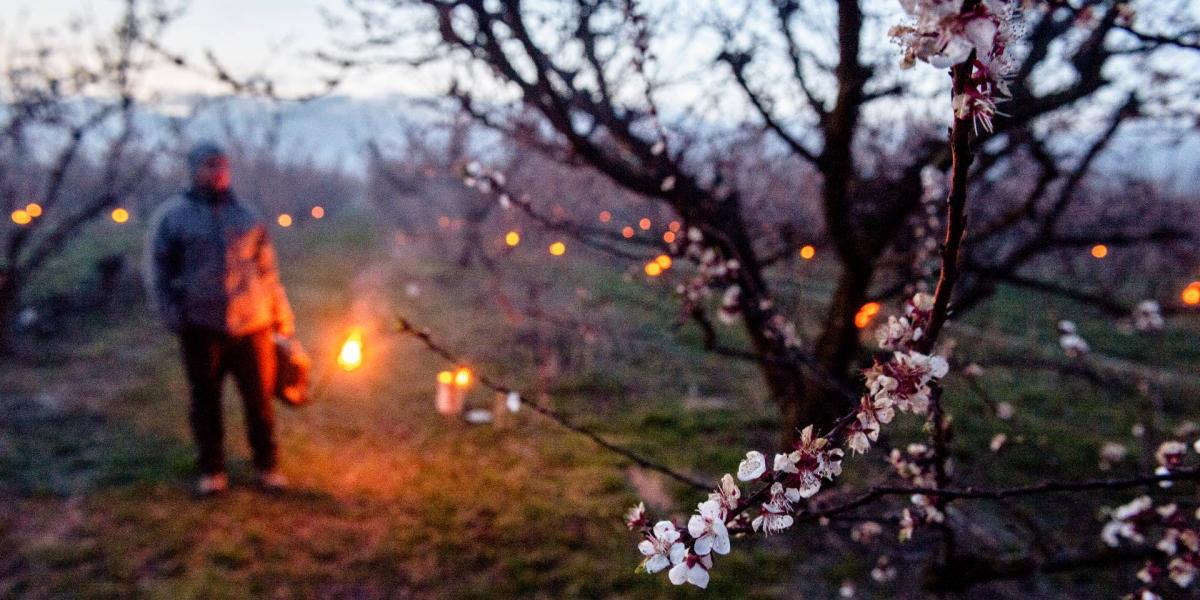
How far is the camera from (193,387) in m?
3.91

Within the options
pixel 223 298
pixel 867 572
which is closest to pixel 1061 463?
pixel 867 572

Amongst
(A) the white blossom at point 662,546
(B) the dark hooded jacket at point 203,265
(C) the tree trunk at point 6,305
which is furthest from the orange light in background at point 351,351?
(C) the tree trunk at point 6,305

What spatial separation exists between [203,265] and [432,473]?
6.54 feet

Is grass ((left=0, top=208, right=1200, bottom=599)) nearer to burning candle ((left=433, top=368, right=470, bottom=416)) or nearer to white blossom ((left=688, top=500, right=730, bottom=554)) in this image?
burning candle ((left=433, top=368, right=470, bottom=416))

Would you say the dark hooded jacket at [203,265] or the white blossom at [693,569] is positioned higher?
the dark hooded jacket at [203,265]

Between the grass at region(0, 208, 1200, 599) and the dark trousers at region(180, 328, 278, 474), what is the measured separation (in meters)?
0.28

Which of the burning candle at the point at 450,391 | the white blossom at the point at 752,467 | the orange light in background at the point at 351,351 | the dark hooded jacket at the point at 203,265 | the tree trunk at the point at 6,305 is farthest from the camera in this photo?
the tree trunk at the point at 6,305

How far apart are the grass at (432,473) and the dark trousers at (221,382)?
28cm

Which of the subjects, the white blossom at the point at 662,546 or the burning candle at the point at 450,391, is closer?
the white blossom at the point at 662,546

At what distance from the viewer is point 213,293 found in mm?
3754

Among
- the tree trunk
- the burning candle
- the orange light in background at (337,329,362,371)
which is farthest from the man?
the tree trunk

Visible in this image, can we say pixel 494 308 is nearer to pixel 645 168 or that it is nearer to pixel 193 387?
pixel 193 387

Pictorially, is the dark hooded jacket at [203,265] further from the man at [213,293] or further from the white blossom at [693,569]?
the white blossom at [693,569]

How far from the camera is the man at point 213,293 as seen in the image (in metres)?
3.74
